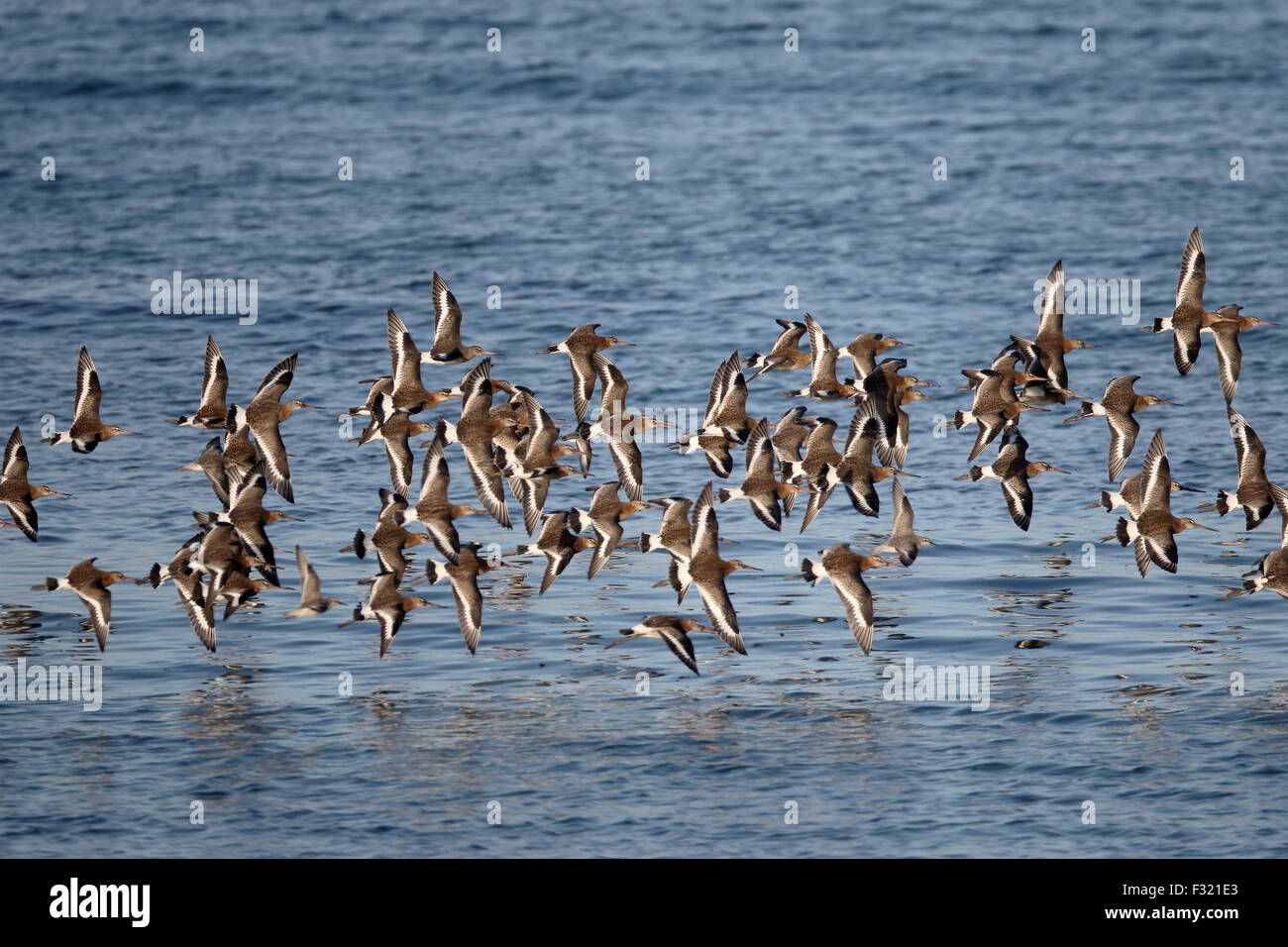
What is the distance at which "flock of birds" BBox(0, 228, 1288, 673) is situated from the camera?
617 inches

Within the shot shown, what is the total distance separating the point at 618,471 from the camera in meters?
17.5

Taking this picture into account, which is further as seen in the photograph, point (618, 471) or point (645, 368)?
point (645, 368)

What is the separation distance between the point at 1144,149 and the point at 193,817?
29687 millimetres

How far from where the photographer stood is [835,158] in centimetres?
3825

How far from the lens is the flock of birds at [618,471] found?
1568 cm

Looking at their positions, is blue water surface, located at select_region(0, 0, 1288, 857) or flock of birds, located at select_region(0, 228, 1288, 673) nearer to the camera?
blue water surface, located at select_region(0, 0, 1288, 857)

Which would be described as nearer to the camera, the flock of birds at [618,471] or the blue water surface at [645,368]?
the blue water surface at [645,368]

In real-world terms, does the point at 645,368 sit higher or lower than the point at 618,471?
higher
